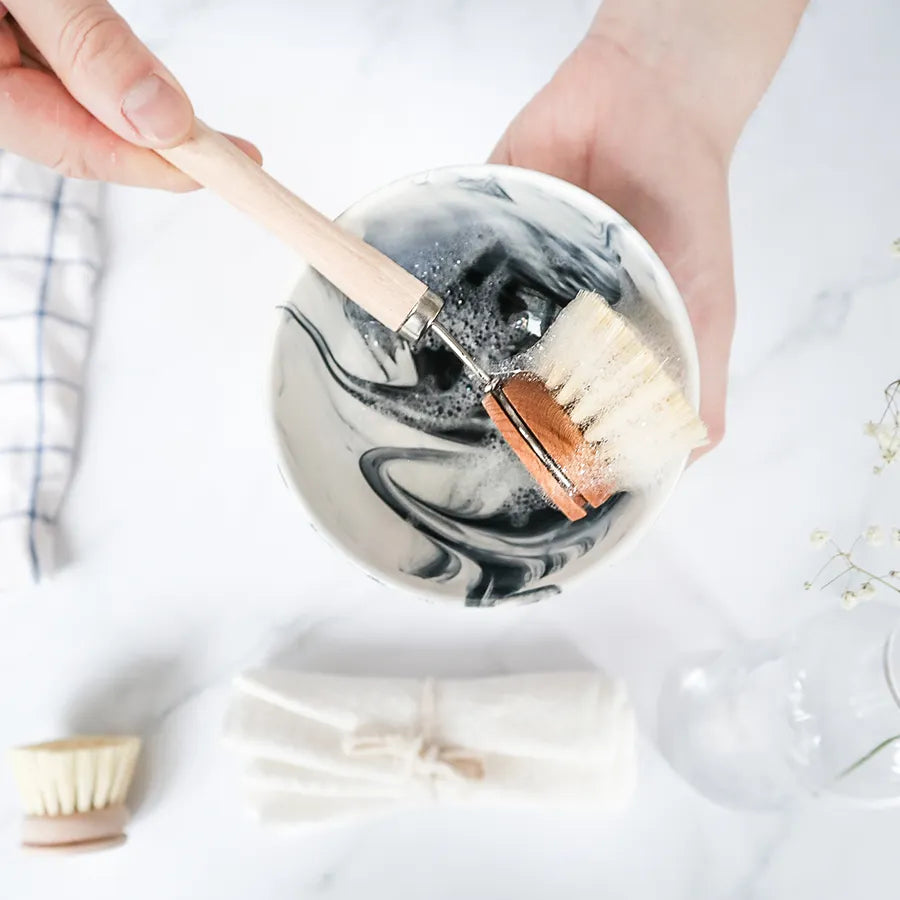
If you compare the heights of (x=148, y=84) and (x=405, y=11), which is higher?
(x=405, y=11)

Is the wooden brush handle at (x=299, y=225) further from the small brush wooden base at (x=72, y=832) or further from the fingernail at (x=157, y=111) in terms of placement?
the small brush wooden base at (x=72, y=832)

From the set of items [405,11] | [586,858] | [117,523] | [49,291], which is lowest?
[586,858]

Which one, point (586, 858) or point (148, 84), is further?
point (586, 858)

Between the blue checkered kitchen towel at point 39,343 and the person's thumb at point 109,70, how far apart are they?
212mm

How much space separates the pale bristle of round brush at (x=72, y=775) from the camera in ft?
1.81

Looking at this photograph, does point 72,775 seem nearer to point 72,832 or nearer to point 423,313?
point 72,832

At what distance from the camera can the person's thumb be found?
1.20ft

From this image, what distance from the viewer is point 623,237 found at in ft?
1.39

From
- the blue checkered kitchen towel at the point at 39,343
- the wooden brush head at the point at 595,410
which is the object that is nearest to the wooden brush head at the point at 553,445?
the wooden brush head at the point at 595,410

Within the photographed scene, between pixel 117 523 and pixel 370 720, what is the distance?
22cm

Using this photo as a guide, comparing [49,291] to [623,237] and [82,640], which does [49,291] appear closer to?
[82,640]

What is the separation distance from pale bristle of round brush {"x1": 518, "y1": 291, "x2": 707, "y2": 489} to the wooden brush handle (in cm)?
8

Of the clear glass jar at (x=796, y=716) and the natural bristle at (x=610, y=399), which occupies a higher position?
the natural bristle at (x=610, y=399)

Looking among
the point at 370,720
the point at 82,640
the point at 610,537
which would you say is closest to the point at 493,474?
the point at 610,537
